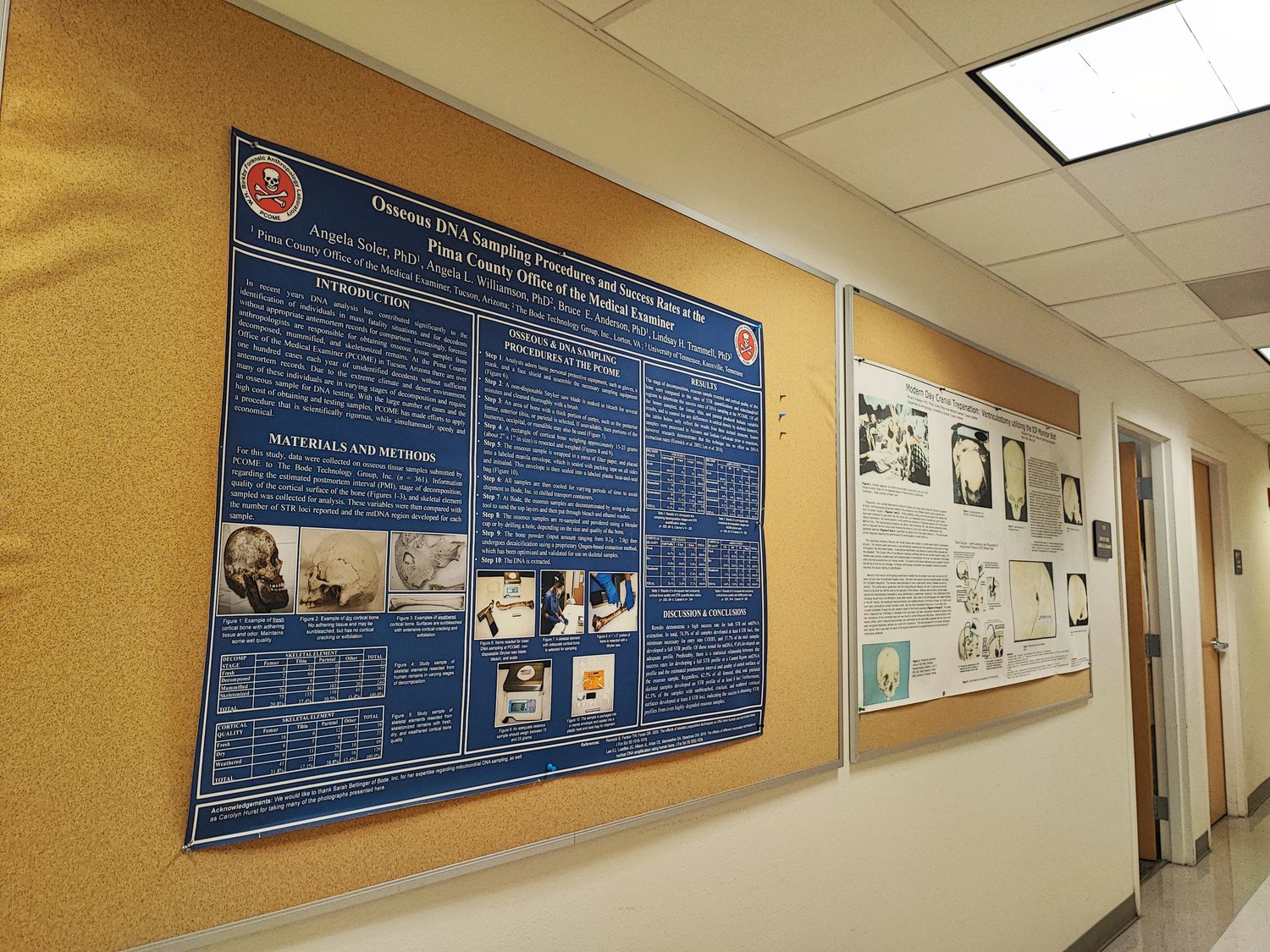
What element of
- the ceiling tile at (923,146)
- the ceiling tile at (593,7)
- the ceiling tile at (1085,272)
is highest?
the ceiling tile at (923,146)

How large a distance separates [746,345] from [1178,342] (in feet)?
10.2

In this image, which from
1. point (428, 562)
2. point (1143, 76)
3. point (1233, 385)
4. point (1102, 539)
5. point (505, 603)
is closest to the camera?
point (428, 562)

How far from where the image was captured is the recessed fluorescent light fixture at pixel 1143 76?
6.06 feet

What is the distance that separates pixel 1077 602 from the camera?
365cm

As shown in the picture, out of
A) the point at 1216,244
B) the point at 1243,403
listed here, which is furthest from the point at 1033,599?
the point at 1243,403

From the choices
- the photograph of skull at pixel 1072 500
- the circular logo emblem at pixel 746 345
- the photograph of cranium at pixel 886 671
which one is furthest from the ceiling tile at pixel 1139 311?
the circular logo emblem at pixel 746 345

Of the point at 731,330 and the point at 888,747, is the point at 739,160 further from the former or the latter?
the point at 888,747

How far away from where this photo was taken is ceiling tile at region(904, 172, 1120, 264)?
263 centimetres

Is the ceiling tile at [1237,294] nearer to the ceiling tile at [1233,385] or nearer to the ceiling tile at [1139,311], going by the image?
the ceiling tile at [1139,311]

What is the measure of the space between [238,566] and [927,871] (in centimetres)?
229

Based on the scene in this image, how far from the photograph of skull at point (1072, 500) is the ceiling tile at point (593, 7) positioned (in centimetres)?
277

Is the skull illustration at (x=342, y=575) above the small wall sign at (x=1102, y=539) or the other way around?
the other way around

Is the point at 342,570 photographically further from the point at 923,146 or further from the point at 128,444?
the point at 923,146

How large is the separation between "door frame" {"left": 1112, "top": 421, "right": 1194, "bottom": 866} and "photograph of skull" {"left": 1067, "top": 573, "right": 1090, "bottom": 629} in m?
1.35
